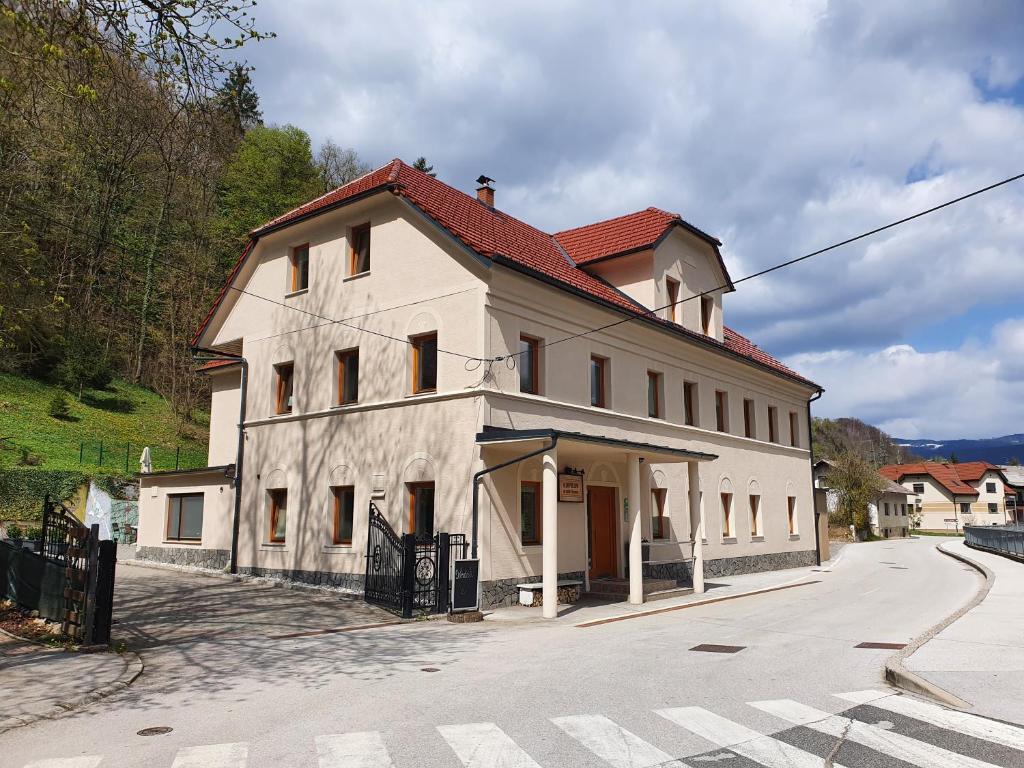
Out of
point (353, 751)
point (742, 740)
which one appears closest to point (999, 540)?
point (742, 740)

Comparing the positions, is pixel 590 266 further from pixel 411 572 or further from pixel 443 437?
pixel 411 572

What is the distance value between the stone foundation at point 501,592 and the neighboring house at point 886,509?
53758 mm

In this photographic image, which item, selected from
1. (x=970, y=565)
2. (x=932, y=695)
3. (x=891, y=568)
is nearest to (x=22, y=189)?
(x=932, y=695)

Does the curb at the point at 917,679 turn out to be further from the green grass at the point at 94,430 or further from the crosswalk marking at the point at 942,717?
the green grass at the point at 94,430

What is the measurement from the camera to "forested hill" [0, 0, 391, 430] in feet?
32.7

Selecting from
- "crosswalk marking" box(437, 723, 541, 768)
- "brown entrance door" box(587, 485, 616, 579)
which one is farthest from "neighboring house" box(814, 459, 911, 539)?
"crosswalk marking" box(437, 723, 541, 768)

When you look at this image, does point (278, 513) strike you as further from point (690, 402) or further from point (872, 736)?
point (872, 736)

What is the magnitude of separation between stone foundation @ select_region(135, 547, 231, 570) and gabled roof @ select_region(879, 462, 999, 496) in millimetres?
93596

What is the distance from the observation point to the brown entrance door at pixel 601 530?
1967cm

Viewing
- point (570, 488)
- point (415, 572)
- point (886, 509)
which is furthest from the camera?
point (886, 509)

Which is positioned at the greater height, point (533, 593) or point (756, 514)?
point (756, 514)

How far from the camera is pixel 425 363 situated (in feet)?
57.7

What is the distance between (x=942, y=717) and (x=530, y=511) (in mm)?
11005

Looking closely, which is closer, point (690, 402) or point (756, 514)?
point (690, 402)
